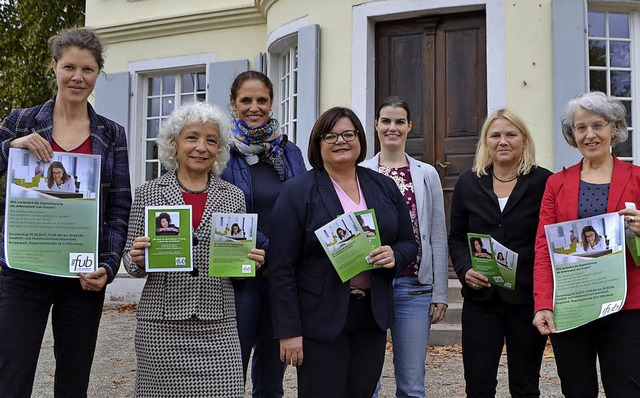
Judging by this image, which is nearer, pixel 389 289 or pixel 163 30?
pixel 389 289

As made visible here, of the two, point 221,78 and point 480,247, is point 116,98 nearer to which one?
point 221,78

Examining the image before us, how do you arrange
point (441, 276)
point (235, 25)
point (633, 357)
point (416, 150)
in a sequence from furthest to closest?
1. point (235, 25)
2. point (416, 150)
3. point (441, 276)
4. point (633, 357)

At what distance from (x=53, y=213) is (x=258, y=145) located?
1.07 m

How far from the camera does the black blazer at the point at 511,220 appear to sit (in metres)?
3.32

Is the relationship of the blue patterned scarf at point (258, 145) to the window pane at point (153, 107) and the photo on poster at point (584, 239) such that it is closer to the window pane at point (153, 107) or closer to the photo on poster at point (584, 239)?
the photo on poster at point (584, 239)

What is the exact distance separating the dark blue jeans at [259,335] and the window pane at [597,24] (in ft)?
18.5

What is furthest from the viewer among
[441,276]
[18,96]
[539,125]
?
[18,96]

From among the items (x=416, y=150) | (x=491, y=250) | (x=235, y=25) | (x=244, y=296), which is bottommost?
(x=244, y=296)

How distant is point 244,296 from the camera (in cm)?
332

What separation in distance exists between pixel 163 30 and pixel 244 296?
8087mm

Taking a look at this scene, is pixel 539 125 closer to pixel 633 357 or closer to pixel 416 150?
pixel 416 150

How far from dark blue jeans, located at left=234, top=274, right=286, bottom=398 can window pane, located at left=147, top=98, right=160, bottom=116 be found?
307 inches

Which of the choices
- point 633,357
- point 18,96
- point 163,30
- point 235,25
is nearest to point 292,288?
point 633,357

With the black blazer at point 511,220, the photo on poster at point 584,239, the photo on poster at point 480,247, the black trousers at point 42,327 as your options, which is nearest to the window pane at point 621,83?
the black blazer at point 511,220
